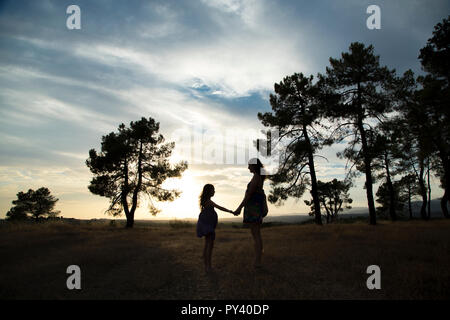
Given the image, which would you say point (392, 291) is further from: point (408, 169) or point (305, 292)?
point (408, 169)

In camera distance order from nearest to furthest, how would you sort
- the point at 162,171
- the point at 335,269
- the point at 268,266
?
the point at 335,269 → the point at 268,266 → the point at 162,171

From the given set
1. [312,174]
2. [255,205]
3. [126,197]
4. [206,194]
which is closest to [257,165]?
[255,205]

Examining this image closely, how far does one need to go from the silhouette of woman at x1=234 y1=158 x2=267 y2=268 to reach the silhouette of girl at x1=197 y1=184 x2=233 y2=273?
0.54 metres

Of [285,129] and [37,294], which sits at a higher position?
[285,129]

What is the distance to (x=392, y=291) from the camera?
173 inches

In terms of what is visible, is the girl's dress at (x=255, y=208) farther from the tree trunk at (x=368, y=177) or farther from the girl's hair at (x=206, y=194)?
the tree trunk at (x=368, y=177)

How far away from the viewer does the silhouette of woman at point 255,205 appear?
20.0 feet

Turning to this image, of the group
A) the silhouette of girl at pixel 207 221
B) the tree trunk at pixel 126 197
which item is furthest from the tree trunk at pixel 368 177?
the tree trunk at pixel 126 197

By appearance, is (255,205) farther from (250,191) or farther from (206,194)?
(206,194)

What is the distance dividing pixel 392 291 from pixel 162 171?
2160cm

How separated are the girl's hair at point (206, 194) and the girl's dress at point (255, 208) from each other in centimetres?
104

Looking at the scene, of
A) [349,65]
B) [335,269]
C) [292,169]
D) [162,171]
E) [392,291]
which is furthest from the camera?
[162,171]

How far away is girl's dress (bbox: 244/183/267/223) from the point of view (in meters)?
6.12
